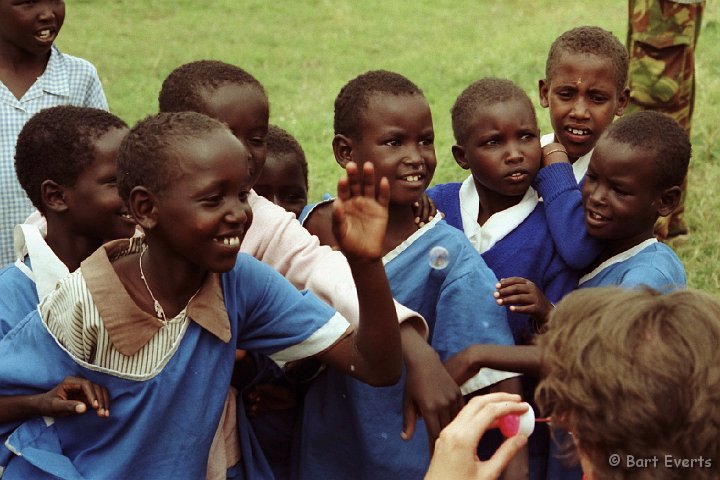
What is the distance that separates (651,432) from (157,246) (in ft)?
4.37

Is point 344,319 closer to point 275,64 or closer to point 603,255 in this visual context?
point 603,255

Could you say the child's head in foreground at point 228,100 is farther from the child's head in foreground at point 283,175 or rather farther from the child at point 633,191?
the child at point 633,191

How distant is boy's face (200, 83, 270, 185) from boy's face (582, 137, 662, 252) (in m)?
1.07

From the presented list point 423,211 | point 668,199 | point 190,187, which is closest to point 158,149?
point 190,187

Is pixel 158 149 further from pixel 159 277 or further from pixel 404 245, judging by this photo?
pixel 404 245

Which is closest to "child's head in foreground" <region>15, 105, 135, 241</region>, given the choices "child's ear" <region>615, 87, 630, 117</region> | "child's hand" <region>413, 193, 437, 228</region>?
"child's hand" <region>413, 193, 437, 228</region>

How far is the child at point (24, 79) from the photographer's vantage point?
416 cm

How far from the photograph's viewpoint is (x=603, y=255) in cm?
319

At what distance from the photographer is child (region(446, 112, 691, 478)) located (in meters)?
3.05

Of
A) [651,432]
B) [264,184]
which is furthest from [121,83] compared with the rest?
[651,432]

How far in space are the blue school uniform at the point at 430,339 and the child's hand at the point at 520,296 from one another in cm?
7

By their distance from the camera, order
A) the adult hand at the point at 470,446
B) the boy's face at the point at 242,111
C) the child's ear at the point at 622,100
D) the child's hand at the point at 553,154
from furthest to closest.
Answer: the child's ear at the point at 622,100 → the child's hand at the point at 553,154 → the boy's face at the point at 242,111 → the adult hand at the point at 470,446

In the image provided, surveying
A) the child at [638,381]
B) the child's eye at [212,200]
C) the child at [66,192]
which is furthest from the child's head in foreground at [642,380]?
the child at [66,192]

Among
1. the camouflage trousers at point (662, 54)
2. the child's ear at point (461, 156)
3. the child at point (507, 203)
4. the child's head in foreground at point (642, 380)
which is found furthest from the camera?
the camouflage trousers at point (662, 54)
